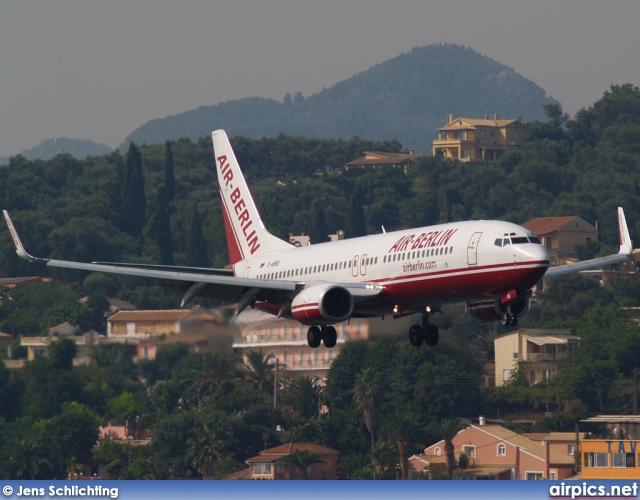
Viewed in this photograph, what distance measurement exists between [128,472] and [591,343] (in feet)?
194

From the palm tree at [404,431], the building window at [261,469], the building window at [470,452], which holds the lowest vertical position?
the building window at [261,469]

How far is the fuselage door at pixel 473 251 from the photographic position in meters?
59.9

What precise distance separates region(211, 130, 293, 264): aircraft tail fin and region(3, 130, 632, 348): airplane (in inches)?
149

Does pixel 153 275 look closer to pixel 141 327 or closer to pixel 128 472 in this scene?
pixel 141 327

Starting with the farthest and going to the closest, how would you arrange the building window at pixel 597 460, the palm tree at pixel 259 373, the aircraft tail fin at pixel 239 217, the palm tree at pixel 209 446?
the palm tree at pixel 209 446 < the palm tree at pixel 259 373 < the building window at pixel 597 460 < the aircraft tail fin at pixel 239 217

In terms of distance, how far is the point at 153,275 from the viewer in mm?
67688

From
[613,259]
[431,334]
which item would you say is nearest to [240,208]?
[431,334]

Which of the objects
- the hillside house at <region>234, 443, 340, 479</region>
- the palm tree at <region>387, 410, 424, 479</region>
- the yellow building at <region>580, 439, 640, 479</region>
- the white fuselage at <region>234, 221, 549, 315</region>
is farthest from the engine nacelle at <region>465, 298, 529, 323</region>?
the palm tree at <region>387, 410, 424, 479</region>

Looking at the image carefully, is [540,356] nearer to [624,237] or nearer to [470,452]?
[470,452]

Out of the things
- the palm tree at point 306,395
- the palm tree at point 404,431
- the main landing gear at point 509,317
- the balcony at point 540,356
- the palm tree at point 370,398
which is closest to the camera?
the main landing gear at point 509,317

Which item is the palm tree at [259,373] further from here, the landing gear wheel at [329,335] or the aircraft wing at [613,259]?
the landing gear wheel at [329,335]

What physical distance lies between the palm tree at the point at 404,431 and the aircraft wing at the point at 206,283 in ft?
277

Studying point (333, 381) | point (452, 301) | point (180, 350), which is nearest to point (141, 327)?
point (180, 350)

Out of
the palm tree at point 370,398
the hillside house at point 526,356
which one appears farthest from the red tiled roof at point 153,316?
the hillside house at point 526,356
